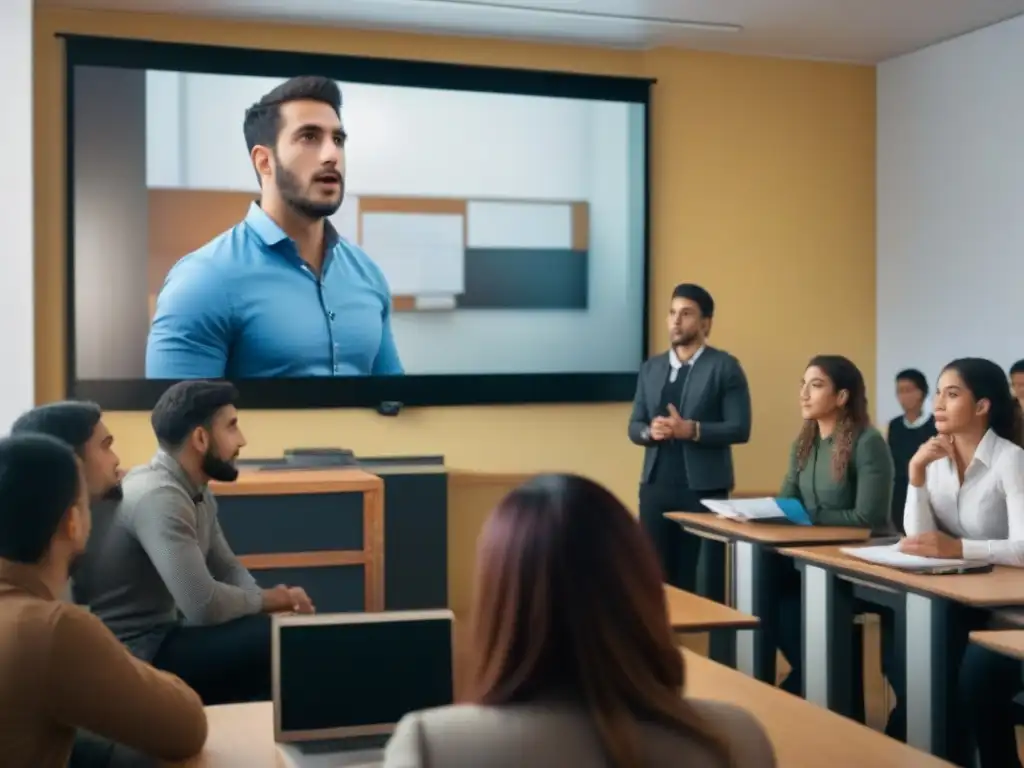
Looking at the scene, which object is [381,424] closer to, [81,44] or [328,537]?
[328,537]

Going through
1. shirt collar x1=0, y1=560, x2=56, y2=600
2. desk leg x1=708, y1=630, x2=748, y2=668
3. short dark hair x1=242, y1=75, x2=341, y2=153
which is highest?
short dark hair x1=242, y1=75, x2=341, y2=153

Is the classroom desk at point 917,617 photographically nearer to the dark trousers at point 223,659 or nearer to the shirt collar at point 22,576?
the dark trousers at point 223,659

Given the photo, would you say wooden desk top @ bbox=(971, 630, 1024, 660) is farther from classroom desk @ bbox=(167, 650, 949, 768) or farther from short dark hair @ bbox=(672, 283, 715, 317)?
short dark hair @ bbox=(672, 283, 715, 317)

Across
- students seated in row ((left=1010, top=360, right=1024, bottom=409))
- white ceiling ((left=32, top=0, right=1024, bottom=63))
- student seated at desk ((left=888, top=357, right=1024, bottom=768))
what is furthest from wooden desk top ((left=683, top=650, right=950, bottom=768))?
white ceiling ((left=32, top=0, right=1024, bottom=63))

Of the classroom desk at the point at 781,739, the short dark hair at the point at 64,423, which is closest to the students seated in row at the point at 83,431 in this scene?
the short dark hair at the point at 64,423

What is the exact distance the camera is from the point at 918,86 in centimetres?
653

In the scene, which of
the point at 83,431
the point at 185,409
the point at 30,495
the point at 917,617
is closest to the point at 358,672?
the point at 30,495

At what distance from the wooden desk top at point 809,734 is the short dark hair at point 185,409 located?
157cm

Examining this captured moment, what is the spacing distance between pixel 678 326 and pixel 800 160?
194 cm

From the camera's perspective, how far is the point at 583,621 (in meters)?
1.21

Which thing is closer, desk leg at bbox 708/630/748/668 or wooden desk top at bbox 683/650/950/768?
wooden desk top at bbox 683/650/950/768

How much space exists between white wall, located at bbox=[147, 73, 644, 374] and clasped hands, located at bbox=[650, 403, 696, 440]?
4.19 ft

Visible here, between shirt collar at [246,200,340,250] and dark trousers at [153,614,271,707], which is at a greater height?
shirt collar at [246,200,340,250]

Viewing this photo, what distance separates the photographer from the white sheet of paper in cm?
430
